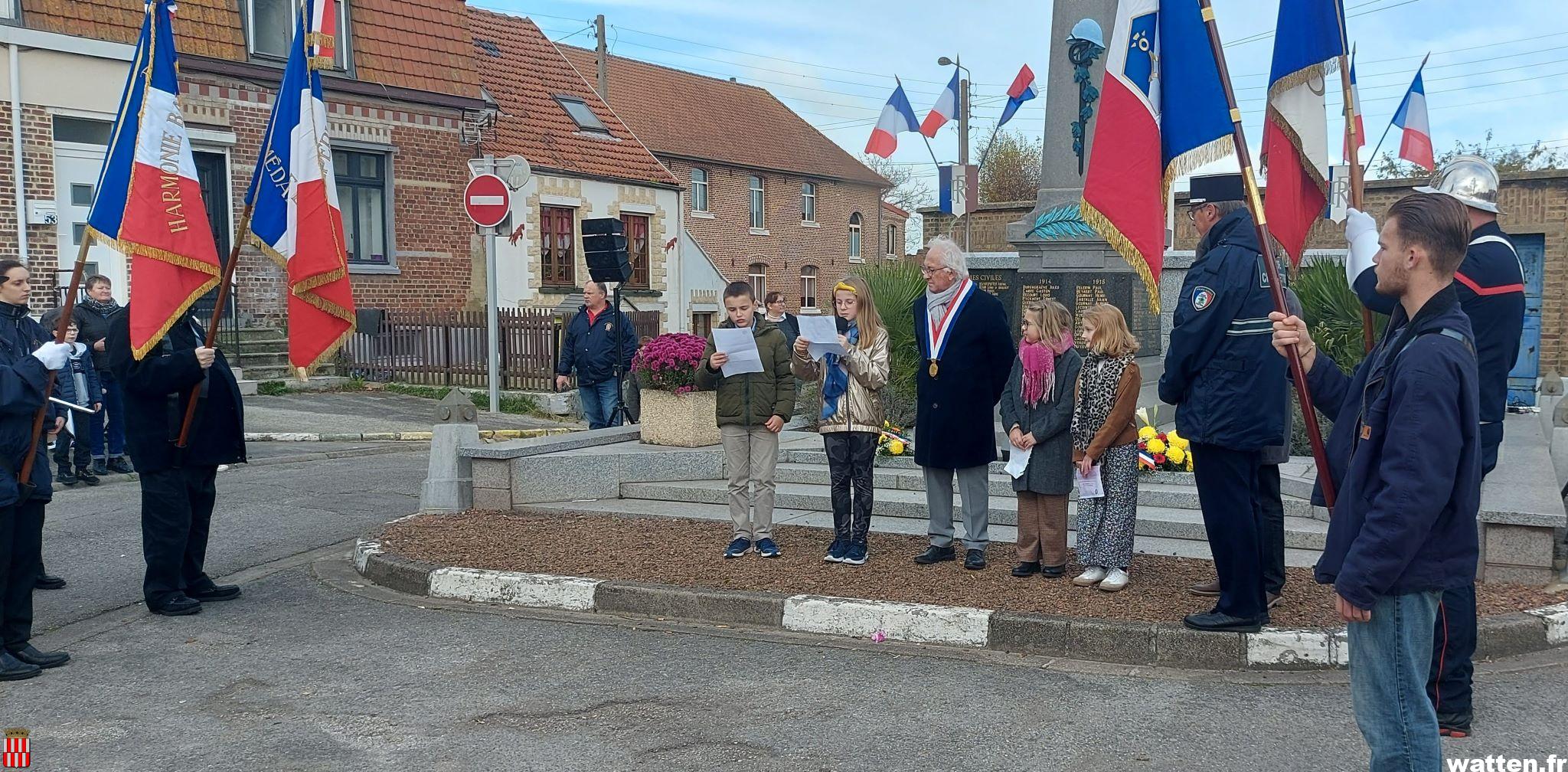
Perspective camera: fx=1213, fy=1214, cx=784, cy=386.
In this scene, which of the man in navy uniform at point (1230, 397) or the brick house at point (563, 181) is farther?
the brick house at point (563, 181)

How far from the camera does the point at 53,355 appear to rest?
19.0ft

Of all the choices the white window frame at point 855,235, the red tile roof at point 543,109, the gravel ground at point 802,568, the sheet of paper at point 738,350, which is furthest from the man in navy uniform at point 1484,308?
the white window frame at point 855,235

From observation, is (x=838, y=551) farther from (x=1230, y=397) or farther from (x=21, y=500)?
(x=21, y=500)

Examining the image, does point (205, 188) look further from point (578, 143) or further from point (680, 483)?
point (680, 483)

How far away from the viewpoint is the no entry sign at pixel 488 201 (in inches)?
481

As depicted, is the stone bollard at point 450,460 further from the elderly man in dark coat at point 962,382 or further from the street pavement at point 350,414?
the street pavement at point 350,414

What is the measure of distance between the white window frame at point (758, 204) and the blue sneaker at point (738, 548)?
34.0 meters

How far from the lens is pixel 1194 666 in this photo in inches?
222

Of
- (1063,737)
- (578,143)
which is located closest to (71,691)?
(1063,737)

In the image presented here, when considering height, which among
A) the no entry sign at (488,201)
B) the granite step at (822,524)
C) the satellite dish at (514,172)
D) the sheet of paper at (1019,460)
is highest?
the satellite dish at (514,172)

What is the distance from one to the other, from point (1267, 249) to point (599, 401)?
8.89 metres

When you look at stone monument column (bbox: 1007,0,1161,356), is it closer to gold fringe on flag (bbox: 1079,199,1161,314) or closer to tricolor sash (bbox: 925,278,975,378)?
tricolor sash (bbox: 925,278,975,378)

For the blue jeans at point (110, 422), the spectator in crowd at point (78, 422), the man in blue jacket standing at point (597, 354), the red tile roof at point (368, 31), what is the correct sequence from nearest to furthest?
the spectator in crowd at point (78, 422)
the blue jeans at point (110, 422)
the man in blue jacket standing at point (597, 354)
the red tile roof at point (368, 31)

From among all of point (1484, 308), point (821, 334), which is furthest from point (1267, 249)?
point (821, 334)
